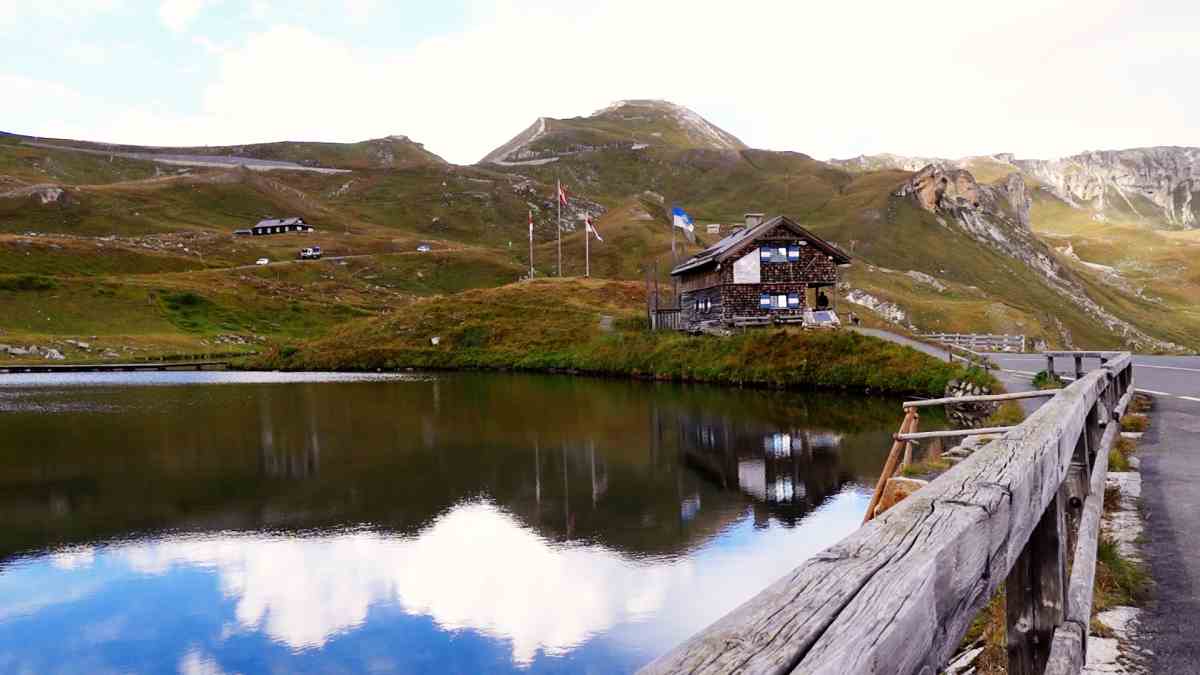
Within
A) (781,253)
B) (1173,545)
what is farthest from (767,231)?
(1173,545)

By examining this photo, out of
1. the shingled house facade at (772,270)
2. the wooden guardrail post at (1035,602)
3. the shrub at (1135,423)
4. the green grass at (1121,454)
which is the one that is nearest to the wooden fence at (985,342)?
the shingled house facade at (772,270)

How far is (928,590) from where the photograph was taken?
8.92 feet

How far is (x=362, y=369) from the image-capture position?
89312mm

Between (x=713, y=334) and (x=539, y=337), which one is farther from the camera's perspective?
(x=539, y=337)

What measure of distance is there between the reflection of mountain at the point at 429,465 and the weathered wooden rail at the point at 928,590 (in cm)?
1574

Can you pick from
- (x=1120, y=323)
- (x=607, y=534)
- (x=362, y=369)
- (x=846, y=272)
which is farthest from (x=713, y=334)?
(x=1120, y=323)

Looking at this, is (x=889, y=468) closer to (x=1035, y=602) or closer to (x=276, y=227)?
(x=1035, y=602)

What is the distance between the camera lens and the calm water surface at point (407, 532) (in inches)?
602

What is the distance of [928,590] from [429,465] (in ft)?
98.4

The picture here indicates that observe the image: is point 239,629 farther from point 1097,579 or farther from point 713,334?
point 713,334

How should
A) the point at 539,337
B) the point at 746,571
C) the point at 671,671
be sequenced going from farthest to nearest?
the point at 539,337
the point at 746,571
the point at 671,671

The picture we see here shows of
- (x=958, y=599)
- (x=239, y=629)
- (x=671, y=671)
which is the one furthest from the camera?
(x=239, y=629)

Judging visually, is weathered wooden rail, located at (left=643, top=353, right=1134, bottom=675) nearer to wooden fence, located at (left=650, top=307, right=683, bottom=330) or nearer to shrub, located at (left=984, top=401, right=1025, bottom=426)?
shrub, located at (left=984, top=401, right=1025, bottom=426)

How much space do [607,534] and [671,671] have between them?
20.3m
